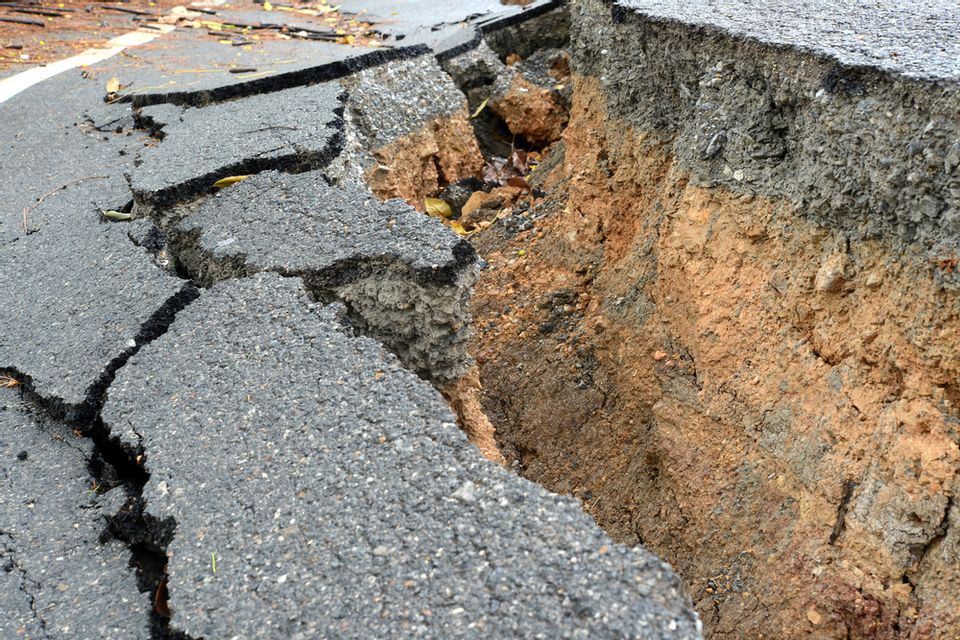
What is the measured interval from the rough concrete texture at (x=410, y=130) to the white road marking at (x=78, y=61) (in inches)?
113

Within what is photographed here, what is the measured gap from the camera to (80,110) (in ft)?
19.7

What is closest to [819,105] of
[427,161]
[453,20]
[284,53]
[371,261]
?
[371,261]

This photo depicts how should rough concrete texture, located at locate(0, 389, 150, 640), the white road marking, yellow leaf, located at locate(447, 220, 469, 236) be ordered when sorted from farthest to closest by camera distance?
the white road marking < yellow leaf, located at locate(447, 220, 469, 236) < rough concrete texture, located at locate(0, 389, 150, 640)

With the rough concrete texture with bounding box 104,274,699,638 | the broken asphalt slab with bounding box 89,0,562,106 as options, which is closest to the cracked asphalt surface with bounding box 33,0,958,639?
the rough concrete texture with bounding box 104,274,699,638

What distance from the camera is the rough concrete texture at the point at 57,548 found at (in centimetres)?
221

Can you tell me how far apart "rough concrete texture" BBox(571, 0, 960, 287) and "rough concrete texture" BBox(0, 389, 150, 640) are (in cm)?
265

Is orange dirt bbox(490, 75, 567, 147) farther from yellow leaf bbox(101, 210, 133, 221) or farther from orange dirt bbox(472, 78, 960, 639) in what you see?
yellow leaf bbox(101, 210, 133, 221)

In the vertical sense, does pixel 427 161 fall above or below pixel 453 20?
below

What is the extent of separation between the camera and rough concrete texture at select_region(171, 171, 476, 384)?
3154mm

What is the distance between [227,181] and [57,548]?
2196 mm

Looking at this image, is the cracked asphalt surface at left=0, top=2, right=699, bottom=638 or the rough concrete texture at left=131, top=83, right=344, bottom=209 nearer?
the cracked asphalt surface at left=0, top=2, right=699, bottom=638

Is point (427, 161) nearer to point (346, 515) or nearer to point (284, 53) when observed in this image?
point (284, 53)

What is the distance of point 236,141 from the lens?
181 inches

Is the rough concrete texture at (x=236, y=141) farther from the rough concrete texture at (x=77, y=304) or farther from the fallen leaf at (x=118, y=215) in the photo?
the rough concrete texture at (x=77, y=304)
